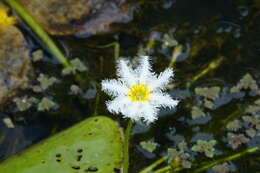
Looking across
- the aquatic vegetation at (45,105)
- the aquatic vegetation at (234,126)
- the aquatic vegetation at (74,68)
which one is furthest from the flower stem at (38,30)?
the aquatic vegetation at (234,126)

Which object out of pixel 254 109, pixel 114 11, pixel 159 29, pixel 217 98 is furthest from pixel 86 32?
pixel 254 109

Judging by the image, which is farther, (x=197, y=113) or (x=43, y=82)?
(x=43, y=82)

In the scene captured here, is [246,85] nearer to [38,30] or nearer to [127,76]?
[127,76]

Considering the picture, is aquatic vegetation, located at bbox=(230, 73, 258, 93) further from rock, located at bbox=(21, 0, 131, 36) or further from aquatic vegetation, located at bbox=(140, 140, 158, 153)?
rock, located at bbox=(21, 0, 131, 36)

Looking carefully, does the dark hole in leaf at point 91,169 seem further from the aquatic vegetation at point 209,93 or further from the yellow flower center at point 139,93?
the aquatic vegetation at point 209,93

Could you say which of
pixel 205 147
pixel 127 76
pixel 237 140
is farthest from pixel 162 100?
pixel 237 140

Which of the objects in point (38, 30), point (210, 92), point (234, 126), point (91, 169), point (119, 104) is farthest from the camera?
point (38, 30)
